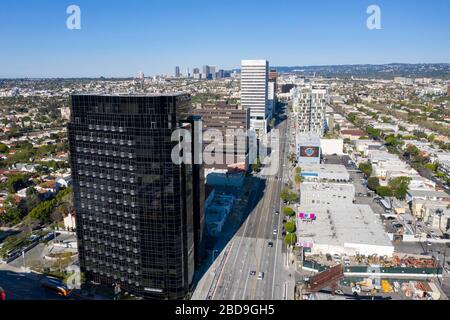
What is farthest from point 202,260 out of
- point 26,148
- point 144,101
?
point 26,148

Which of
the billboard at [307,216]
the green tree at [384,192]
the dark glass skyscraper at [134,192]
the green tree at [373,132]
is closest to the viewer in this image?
the dark glass skyscraper at [134,192]

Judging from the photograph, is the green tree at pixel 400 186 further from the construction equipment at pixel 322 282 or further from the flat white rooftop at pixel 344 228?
the construction equipment at pixel 322 282

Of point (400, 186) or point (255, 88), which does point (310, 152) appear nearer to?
point (400, 186)

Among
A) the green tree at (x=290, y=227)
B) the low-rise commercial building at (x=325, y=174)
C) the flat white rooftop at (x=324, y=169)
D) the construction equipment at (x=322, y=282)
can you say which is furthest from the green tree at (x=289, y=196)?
the construction equipment at (x=322, y=282)

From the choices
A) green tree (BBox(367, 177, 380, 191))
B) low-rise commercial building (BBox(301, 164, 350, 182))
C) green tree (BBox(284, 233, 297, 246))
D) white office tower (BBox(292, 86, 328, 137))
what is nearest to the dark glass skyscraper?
green tree (BBox(284, 233, 297, 246))

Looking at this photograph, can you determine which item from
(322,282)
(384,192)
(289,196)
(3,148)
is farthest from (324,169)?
(3,148)

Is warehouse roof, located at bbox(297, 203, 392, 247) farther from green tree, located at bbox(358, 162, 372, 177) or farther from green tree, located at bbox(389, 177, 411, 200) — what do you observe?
green tree, located at bbox(358, 162, 372, 177)

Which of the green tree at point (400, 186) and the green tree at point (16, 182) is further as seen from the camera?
the green tree at point (16, 182)
